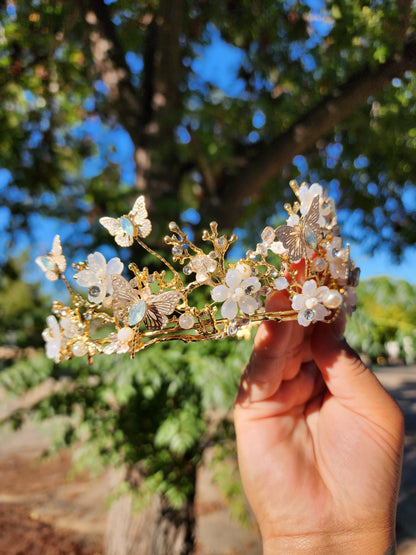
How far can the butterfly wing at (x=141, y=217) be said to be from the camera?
1444mm

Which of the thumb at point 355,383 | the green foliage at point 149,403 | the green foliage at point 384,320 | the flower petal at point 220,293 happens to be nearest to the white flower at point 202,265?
the flower petal at point 220,293

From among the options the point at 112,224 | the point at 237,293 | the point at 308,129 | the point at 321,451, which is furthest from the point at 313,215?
the point at 308,129

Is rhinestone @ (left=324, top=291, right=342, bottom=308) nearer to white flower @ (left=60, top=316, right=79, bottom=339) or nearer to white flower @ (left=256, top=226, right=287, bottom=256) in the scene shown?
white flower @ (left=256, top=226, right=287, bottom=256)

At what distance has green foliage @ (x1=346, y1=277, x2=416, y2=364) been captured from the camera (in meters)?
2.06

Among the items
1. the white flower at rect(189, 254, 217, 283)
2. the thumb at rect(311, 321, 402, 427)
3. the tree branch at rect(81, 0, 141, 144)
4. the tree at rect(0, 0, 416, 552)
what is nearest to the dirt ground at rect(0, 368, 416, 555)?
the tree at rect(0, 0, 416, 552)

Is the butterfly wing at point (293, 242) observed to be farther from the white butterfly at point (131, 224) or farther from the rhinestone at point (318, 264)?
the white butterfly at point (131, 224)

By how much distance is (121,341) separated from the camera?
134 cm

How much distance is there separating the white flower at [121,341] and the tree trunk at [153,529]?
256 centimetres

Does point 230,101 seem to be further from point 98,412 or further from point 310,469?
point 310,469

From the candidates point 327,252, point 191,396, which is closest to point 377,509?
point 327,252

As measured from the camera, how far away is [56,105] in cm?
539

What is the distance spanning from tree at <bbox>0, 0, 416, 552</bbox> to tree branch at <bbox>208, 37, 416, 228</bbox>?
0.03 ft

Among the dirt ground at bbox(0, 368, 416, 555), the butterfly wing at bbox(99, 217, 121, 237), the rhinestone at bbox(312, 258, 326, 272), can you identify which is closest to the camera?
the rhinestone at bbox(312, 258, 326, 272)

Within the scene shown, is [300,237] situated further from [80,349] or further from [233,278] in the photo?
[80,349]
